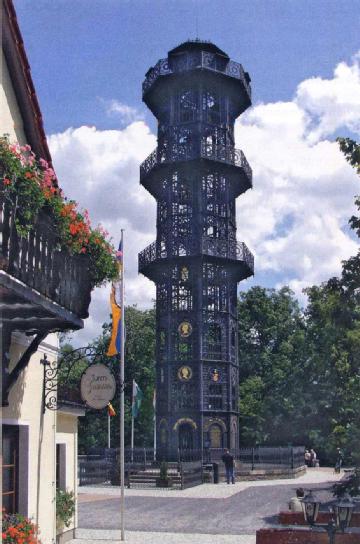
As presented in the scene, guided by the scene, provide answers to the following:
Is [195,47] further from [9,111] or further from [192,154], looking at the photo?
[9,111]

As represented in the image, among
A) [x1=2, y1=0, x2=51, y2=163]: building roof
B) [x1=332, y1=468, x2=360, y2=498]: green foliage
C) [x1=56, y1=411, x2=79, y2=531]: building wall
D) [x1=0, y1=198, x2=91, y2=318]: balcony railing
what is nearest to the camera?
[x1=0, y1=198, x2=91, y2=318]: balcony railing

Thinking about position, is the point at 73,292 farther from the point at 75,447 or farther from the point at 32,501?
the point at 75,447

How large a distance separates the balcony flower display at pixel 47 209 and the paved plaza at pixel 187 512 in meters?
9.19

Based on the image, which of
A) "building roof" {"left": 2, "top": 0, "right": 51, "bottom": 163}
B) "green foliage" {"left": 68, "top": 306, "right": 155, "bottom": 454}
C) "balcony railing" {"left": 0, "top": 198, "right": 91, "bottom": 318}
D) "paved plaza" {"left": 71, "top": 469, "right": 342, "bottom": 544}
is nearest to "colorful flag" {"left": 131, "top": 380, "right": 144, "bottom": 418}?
"paved plaza" {"left": 71, "top": 469, "right": 342, "bottom": 544}

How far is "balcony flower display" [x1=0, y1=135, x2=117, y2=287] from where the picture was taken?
9352 millimetres

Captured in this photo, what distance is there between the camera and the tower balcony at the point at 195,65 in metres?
49.7

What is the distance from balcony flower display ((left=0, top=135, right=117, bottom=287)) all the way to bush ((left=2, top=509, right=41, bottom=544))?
13.2 ft

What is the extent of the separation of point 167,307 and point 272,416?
17714mm

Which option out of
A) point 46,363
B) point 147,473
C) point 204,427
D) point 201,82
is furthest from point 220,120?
point 46,363

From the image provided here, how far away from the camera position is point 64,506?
58.5 ft

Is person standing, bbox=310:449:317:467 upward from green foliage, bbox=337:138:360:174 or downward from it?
downward

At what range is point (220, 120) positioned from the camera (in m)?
50.3

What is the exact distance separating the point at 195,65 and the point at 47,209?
4093cm

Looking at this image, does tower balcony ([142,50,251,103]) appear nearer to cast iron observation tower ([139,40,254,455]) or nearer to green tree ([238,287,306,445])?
cast iron observation tower ([139,40,254,455])
